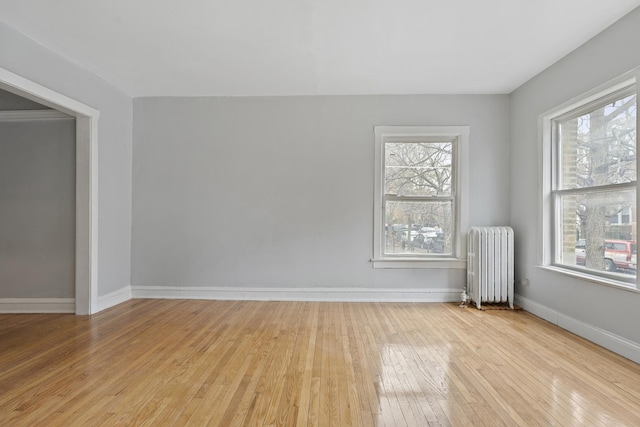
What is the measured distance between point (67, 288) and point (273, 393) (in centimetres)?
322

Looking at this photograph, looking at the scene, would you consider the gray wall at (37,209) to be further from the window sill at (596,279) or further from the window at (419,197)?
the window sill at (596,279)

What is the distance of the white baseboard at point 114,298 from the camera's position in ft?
13.3

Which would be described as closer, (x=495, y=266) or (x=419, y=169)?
(x=495, y=266)

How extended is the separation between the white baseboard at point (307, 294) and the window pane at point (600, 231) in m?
1.43

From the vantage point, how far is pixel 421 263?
448cm

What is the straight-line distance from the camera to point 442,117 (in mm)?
4516

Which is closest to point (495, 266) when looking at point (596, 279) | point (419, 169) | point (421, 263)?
point (421, 263)

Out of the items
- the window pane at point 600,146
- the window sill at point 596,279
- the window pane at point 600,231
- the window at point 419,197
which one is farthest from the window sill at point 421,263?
the window pane at point 600,146

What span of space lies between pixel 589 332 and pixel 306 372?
264cm

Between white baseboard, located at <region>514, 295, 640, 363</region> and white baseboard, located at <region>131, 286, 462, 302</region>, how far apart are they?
89 cm

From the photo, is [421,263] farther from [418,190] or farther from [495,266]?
[418,190]

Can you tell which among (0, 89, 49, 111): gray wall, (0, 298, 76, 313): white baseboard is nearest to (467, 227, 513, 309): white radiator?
(0, 298, 76, 313): white baseboard

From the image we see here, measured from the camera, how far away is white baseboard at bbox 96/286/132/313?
405 cm

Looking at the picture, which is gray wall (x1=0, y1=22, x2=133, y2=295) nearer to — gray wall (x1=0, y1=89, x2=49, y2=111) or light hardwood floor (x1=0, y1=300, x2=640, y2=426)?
gray wall (x1=0, y1=89, x2=49, y2=111)
